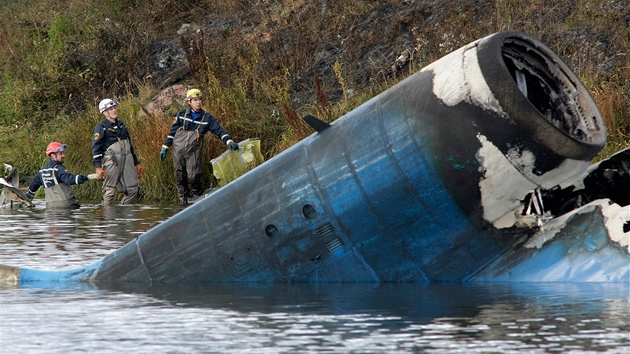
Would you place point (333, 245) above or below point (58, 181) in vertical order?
below

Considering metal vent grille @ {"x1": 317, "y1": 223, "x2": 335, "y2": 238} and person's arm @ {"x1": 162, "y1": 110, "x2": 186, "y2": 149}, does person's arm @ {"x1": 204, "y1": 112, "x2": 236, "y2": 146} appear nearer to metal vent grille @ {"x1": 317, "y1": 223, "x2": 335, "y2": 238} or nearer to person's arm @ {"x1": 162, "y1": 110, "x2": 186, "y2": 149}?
person's arm @ {"x1": 162, "y1": 110, "x2": 186, "y2": 149}

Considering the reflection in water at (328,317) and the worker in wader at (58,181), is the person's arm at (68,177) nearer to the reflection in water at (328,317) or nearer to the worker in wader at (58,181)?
the worker in wader at (58,181)

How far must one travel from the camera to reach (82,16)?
29.0 metres

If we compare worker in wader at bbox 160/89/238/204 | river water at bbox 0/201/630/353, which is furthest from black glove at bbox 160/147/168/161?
river water at bbox 0/201/630/353

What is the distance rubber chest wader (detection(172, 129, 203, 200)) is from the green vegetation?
67cm

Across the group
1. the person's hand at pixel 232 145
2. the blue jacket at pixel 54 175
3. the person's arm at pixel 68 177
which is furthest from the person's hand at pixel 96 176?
the person's hand at pixel 232 145

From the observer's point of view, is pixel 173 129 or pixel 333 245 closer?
pixel 333 245

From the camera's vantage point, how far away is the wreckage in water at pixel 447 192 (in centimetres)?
879

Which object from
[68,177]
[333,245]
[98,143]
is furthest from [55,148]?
[333,245]

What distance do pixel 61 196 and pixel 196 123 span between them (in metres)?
2.53

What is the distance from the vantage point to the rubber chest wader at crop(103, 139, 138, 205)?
1864 centimetres

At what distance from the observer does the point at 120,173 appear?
18734mm

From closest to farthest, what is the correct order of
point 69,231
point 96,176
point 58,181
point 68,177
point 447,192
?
point 447,192 < point 69,231 < point 96,176 < point 68,177 < point 58,181

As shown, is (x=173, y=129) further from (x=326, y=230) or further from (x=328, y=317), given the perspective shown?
(x=328, y=317)
